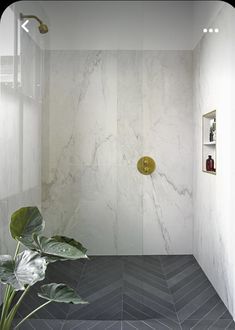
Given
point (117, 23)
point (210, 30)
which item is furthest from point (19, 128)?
point (210, 30)

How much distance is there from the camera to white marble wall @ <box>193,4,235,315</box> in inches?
76.9

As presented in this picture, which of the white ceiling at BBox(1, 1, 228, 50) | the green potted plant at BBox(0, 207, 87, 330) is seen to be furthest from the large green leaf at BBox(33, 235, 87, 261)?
the white ceiling at BBox(1, 1, 228, 50)

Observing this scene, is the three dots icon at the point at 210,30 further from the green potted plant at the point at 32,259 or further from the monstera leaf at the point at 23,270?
the monstera leaf at the point at 23,270

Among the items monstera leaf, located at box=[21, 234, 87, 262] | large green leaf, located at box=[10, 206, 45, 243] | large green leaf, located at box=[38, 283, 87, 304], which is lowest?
large green leaf, located at box=[38, 283, 87, 304]

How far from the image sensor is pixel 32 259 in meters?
1.28

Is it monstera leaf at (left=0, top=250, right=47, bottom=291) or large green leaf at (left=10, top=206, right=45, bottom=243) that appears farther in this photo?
large green leaf at (left=10, top=206, right=45, bottom=243)

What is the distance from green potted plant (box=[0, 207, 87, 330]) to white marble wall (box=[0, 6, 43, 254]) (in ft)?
1.86

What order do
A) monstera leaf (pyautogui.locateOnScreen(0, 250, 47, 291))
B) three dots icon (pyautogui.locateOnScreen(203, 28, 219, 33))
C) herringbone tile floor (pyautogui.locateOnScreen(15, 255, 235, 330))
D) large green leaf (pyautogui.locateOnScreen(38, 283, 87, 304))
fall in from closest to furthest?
monstera leaf (pyautogui.locateOnScreen(0, 250, 47, 291))
large green leaf (pyautogui.locateOnScreen(38, 283, 87, 304))
herringbone tile floor (pyautogui.locateOnScreen(15, 255, 235, 330))
three dots icon (pyautogui.locateOnScreen(203, 28, 219, 33))

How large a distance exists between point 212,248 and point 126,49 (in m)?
1.42

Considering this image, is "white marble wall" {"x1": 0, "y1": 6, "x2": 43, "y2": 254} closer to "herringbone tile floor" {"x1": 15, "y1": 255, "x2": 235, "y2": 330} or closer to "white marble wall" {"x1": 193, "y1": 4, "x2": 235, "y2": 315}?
"herringbone tile floor" {"x1": 15, "y1": 255, "x2": 235, "y2": 330}

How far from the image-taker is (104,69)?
6.61 feet

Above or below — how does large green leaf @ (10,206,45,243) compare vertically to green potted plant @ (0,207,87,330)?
above

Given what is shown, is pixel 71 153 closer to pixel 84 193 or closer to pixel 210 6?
pixel 84 193

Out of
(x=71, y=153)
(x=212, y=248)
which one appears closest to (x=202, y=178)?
(x=212, y=248)
